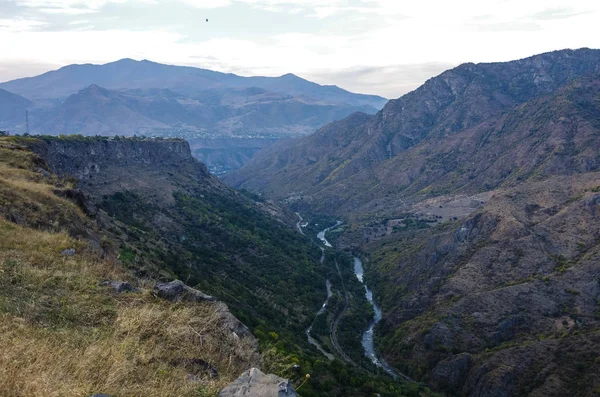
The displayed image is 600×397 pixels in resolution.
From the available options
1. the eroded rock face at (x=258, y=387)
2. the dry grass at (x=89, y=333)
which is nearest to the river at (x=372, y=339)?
the dry grass at (x=89, y=333)

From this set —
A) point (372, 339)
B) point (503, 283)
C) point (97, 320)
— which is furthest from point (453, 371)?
point (97, 320)

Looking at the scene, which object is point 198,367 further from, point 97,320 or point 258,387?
point 97,320

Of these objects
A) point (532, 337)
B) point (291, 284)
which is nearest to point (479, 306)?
point (532, 337)

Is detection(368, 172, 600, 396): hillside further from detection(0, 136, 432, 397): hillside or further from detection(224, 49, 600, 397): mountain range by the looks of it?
detection(0, 136, 432, 397): hillside

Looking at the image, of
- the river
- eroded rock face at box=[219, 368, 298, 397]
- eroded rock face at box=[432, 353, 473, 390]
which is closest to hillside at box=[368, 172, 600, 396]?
eroded rock face at box=[432, 353, 473, 390]

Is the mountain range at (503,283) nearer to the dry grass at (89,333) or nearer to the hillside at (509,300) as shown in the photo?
the hillside at (509,300)

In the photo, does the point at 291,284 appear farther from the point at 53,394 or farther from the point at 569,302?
the point at 53,394
